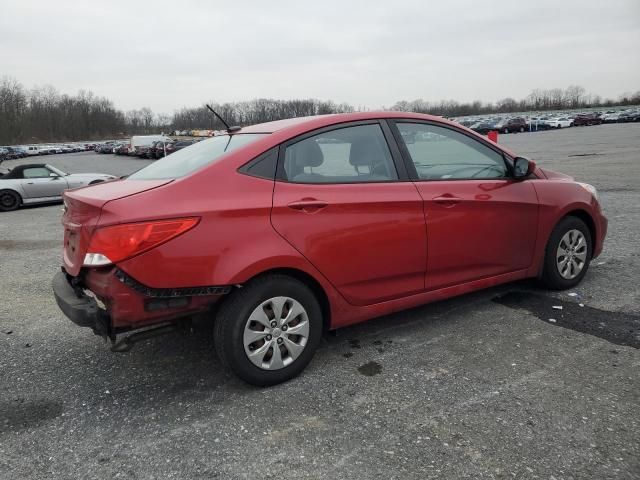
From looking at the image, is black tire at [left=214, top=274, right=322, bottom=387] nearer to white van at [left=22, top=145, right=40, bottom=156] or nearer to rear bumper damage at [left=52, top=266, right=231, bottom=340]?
rear bumper damage at [left=52, top=266, right=231, bottom=340]

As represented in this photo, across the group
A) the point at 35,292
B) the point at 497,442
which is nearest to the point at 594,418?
the point at 497,442

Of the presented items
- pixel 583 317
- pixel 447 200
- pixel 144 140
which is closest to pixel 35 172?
pixel 447 200

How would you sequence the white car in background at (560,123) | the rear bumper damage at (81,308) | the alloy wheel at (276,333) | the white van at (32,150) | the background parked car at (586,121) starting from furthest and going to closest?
the white van at (32,150), the background parked car at (586,121), the white car in background at (560,123), the alloy wheel at (276,333), the rear bumper damage at (81,308)

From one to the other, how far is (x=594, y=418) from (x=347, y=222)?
69.9 inches

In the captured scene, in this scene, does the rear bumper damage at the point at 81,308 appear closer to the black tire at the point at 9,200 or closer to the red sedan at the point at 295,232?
the red sedan at the point at 295,232

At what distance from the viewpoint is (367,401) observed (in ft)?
10.0

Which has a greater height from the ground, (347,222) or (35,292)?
(347,222)

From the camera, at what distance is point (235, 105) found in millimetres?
121750

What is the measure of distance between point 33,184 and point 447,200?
13.7 metres

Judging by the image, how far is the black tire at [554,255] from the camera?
15.0 ft

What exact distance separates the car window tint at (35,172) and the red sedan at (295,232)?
40.5 feet

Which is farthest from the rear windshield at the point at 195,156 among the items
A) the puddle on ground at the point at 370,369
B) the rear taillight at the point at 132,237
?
the puddle on ground at the point at 370,369

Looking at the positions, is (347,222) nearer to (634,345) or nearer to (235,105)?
(634,345)

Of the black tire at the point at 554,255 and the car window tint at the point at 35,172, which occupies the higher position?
the car window tint at the point at 35,172
